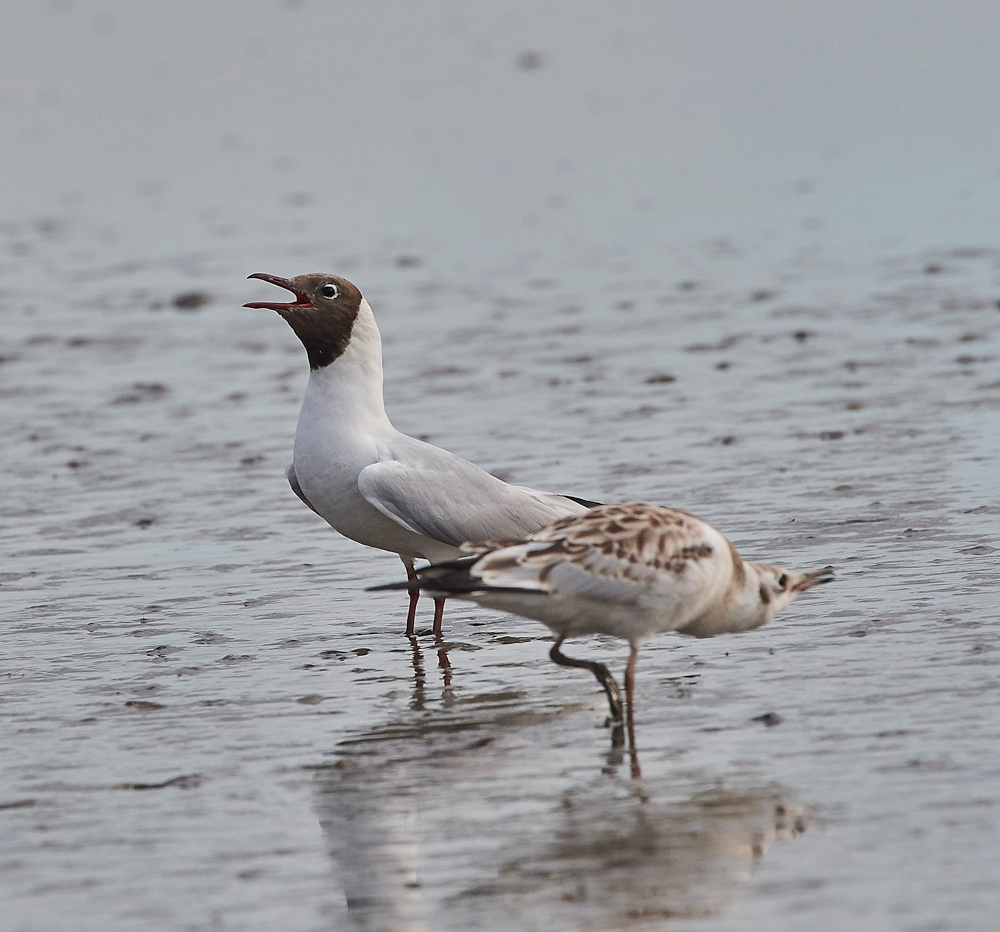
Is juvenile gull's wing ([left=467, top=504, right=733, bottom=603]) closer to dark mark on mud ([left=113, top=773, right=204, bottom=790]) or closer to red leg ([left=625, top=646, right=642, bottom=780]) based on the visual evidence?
red leg ([left=625, top=646, right=642, bottom=780])

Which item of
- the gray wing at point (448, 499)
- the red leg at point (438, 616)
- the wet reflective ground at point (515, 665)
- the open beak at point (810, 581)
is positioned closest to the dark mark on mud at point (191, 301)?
the wet reflective ground at point (515, 665)

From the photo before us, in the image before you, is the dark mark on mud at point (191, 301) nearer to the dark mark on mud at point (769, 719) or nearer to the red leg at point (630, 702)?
the red leg at point (630, 702)

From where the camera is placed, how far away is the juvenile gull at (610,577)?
6781mm

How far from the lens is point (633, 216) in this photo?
22.2 metres

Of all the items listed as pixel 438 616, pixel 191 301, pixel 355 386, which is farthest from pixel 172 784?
pixel 191 301

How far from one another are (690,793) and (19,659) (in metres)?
3.57

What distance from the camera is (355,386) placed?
908 cm

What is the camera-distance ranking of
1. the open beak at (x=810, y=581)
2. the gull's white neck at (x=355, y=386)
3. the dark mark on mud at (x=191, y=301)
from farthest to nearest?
the dark mark on mud at (x=191, y=301) → the gull's white neck at (x=355, y=386) → the open beak at (x=810, y=581)

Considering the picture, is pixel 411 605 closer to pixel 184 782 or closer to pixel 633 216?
pixel 184 782

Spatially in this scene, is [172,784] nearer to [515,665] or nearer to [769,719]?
[515,665]

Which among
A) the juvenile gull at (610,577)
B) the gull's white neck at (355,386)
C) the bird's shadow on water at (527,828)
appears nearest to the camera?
the bird's shadow on water at (527,828)

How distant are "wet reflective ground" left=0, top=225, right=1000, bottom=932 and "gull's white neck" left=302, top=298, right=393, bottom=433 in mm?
966

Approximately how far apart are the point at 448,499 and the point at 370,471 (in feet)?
1.26

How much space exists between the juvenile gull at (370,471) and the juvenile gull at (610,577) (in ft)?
4.65
